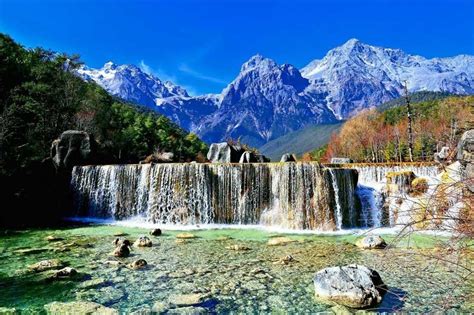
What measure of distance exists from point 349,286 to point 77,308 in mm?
4380

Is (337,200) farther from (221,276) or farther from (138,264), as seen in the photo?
(138,264)

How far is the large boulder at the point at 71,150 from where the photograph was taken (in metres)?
20.6

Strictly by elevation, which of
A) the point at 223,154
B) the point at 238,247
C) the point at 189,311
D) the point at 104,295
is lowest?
the point at 189,311

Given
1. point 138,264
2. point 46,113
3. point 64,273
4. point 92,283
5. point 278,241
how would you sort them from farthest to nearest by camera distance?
point 46,113, point 278,241, point 138,264, point 64,273, point 92,283

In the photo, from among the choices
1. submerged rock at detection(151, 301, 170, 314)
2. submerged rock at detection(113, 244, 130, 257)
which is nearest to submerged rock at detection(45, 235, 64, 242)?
submerged rock at detection(113, 244, 130, 257)

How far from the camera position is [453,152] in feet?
11.2

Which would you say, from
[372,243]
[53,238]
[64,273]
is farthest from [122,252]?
[372,243]

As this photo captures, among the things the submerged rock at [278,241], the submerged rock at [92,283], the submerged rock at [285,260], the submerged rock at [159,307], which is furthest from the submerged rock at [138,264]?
the submerged rock at [278,241]

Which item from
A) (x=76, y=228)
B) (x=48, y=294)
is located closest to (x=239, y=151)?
(x=76, y=228)

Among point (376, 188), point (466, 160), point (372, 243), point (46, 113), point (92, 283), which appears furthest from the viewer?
point (46, 113)

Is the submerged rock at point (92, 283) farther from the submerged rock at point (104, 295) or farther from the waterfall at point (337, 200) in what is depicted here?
the waterfall at point (337, 200)

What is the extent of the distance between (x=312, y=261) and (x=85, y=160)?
16.3 meters

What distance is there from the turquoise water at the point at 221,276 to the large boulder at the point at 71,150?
29.2 ft

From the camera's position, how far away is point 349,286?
632 centimetres
